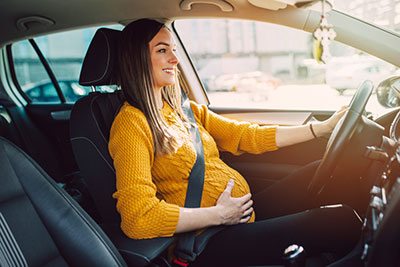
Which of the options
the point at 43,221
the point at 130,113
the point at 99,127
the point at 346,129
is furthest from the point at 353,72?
the point at 43,221

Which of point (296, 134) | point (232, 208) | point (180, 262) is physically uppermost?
point (296, 134)

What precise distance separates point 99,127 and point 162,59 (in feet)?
1.26

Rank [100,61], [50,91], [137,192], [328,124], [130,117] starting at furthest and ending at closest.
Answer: [50,91] < [328,124] < [100,61] < [130,117] < [137,192]

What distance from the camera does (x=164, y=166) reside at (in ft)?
5.72

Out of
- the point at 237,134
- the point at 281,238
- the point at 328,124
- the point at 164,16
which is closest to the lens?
the point at 281,238

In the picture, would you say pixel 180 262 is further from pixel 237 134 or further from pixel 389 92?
pixel 389 92

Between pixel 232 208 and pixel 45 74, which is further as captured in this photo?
pixel 45 74

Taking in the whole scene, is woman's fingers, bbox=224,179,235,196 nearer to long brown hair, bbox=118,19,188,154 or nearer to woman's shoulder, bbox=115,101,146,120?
long brown hair, bbox=118,19,188,154

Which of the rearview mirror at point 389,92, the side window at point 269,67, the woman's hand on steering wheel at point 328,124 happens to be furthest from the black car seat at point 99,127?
the rearview mirror at point 389,92

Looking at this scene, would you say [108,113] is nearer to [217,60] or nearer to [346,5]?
[346,5]

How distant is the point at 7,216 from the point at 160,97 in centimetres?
82

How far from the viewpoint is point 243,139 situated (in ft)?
6.95

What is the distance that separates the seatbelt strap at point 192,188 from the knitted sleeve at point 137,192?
98 millimetres

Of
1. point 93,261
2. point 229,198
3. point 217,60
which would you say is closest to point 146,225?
point 93,261
